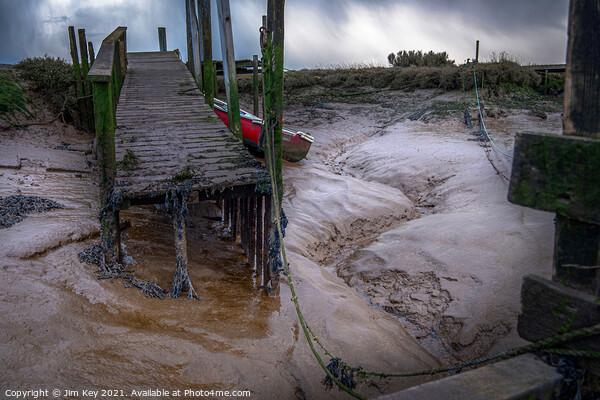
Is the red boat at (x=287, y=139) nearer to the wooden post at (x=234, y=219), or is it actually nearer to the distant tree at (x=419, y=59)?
the wooden post at (x=234, y=219)

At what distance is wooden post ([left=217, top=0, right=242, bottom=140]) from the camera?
7.00 metres

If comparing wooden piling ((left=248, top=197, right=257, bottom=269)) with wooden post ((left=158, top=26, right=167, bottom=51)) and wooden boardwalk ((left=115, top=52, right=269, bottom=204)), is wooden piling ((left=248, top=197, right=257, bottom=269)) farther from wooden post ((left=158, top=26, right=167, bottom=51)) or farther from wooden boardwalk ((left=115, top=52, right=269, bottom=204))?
wooden post ((left=158, top=26, right=167, bottom=51))

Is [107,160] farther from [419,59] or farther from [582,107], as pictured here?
[419,59]

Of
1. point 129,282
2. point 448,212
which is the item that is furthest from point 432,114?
point 129,282

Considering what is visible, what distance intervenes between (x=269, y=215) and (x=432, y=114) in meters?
11.6

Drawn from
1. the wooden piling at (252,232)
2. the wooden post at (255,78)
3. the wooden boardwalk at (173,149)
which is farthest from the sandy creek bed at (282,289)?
the wooden post at (255,78)

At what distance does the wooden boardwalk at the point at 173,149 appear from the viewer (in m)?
4.55

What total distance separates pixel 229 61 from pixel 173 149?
2.35m

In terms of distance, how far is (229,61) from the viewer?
7195 mm

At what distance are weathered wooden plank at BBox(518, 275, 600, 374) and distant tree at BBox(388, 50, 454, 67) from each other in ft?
75.7

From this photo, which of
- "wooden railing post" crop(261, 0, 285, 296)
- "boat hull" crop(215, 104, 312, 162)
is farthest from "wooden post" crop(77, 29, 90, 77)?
"wooden railing post" crop(261, 0, 285, 296)

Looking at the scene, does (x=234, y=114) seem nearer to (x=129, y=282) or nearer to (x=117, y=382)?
(x=129, y=282)

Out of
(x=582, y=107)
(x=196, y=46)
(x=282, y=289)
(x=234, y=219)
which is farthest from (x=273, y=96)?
(x=196, y=46)

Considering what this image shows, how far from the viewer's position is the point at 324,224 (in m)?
7.91
